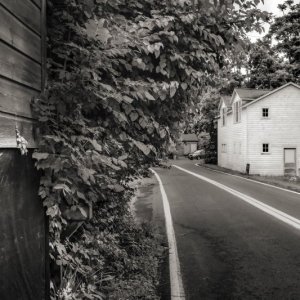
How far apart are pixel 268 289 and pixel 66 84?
448cm

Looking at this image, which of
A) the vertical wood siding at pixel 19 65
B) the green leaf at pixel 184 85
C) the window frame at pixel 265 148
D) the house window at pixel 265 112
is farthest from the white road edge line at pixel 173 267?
the house window at pixel 265 112

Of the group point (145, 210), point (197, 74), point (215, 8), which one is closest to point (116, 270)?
point (197, 74)

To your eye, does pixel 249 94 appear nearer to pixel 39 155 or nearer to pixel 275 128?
pixel 275 128

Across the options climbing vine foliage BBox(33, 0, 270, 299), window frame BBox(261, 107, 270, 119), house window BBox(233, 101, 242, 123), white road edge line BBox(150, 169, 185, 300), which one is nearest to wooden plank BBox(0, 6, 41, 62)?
climbing vine foliage BBox(33, 0, 270, 299)

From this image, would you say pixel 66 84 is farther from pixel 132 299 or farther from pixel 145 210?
pixel 145 210

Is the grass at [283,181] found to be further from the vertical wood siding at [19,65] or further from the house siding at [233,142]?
the vertical wood siding at [19,65]

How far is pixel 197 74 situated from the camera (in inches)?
164

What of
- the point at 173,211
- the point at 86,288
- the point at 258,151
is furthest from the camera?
the point at 258,151

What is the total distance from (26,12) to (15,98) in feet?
2.56

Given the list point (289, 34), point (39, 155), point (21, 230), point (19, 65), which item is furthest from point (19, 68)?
point (289, 34)

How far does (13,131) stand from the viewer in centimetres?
268

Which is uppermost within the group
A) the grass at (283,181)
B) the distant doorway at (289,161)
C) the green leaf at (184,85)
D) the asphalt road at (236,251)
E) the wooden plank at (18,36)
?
the wooden plank at (18,36)

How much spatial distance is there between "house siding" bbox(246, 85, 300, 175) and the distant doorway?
26 centimetres

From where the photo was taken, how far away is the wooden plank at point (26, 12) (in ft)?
8.72
